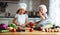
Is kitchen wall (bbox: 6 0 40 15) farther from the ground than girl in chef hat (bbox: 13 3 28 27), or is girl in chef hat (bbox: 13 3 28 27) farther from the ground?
kitchen wall (bbox: 6 0 40 15)

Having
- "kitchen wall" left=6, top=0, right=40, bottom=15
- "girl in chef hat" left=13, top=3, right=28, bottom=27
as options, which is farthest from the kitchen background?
"girl in chef hat" left=13, top=3, right=28, bottom=27

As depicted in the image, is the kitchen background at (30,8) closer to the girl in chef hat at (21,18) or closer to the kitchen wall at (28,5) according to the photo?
the kitchen wall at (28,5)

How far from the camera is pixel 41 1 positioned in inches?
105

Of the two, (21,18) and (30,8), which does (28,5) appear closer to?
(30,8)

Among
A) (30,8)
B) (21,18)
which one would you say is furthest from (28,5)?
(21,18)

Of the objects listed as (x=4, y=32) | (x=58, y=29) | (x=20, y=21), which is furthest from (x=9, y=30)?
(x=58, y=29)

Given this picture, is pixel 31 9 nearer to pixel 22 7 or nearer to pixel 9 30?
pixel 22 7

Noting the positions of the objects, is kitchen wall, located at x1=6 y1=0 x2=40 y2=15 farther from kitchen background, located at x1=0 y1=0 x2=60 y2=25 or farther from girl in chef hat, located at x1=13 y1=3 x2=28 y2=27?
girl in chef hat, located at x1=13 y1=3 x2=28 y2=27

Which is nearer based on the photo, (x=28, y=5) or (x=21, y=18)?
(x=21, y=18)

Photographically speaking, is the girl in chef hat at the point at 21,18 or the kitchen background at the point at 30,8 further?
the kitchen background at the point at 30,8

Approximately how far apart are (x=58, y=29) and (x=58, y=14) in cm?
147

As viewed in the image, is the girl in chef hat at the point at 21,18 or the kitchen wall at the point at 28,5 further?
the kitchen wall at the point at 28,5

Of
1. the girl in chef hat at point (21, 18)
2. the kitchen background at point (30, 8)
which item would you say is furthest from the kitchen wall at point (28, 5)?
the girl in chef hat at point (21, 18)

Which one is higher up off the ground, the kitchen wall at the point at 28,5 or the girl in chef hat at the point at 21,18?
the kitchen wall at the point at 28,5
